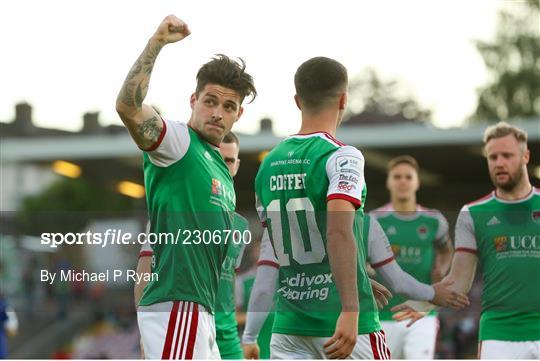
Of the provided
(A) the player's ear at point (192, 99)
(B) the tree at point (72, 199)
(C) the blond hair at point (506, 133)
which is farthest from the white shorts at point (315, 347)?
(B) the tree at point (72, 199)

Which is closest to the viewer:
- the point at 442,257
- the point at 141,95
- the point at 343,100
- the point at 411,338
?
the point at 141,95

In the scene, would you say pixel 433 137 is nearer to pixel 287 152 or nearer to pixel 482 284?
pixel 482 284

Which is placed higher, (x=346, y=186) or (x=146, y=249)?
(x=346, y=186)

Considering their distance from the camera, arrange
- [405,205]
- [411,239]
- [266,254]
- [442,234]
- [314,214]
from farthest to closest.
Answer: [405,205] → [411,239] → [442,234] → [266,254] → [314,214]

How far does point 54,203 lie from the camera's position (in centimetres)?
7231

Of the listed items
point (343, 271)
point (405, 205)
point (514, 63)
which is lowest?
point (343, 271)

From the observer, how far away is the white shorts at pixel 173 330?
574cm

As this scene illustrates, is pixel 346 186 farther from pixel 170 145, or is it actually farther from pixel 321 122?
pixel 170 145

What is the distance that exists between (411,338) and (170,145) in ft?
19.0

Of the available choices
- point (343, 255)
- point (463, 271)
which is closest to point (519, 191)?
point (463, 271)

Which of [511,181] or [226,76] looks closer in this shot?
[226,76]

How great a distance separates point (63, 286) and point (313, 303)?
3.11m

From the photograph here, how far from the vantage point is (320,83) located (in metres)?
5.83

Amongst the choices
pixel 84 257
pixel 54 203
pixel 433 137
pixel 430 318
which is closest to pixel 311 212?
pixel 84 257
